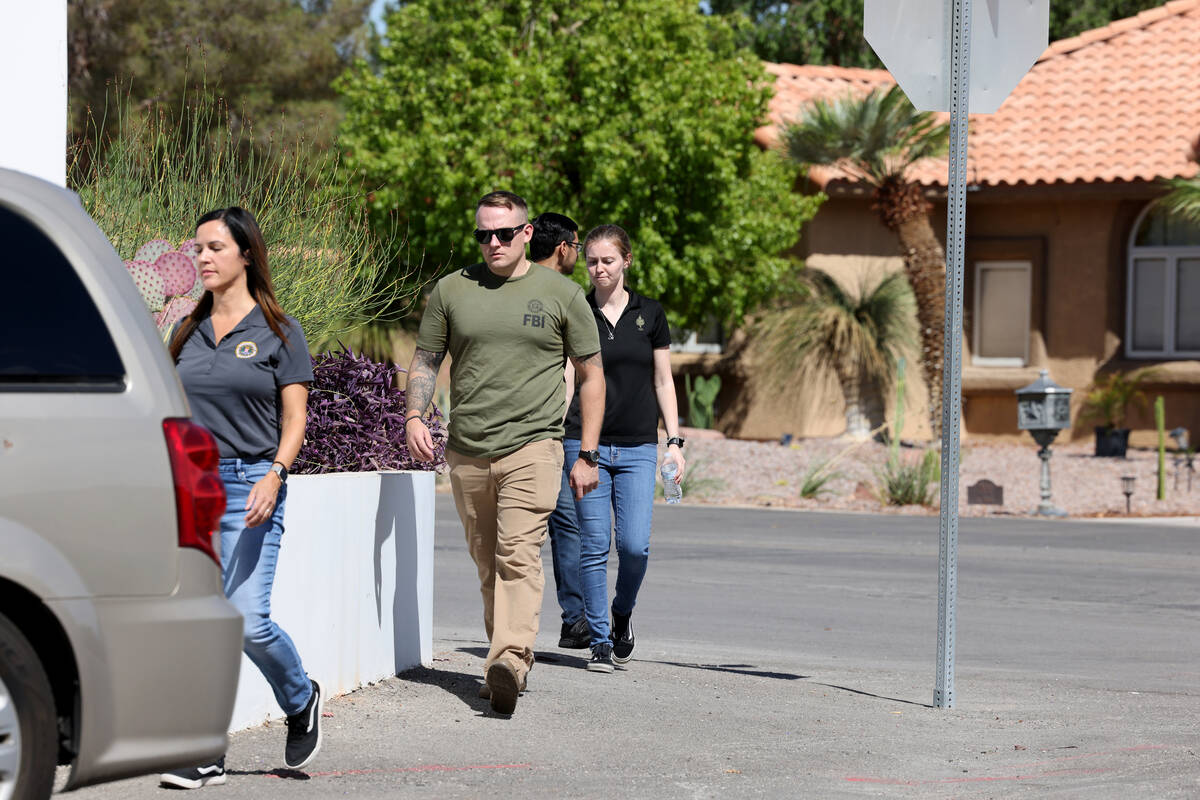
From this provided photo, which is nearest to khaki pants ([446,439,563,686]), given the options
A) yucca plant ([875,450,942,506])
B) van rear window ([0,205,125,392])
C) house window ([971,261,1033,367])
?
van rear window ([0,205,125,392])

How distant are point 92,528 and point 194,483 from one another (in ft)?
0.89

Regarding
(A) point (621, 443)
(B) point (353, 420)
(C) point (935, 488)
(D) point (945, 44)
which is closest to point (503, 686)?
(B) point (353, 420)

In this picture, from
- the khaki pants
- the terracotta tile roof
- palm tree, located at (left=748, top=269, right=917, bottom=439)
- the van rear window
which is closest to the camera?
the van rear window

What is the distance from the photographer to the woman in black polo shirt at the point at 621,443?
8000mm

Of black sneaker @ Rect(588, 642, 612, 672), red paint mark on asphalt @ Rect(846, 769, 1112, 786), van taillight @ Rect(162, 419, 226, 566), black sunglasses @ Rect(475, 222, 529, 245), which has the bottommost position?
red paint mark on asphalt @ Rect(846, 769, 1112, 786)

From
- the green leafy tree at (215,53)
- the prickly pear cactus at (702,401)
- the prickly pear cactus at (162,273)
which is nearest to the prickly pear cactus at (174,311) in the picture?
the prickly pear cactus at (162,273)

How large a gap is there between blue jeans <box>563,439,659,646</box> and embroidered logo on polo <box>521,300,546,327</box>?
1.20 m

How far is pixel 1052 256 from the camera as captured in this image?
26.9m

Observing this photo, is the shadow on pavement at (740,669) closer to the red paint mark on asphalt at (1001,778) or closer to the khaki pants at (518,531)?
the khaki pants at (518,531)

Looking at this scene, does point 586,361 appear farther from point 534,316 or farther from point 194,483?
point 194,483

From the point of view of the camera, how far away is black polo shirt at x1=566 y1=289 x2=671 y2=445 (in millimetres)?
8023

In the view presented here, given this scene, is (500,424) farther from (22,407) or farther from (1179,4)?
Result: (1179,4)

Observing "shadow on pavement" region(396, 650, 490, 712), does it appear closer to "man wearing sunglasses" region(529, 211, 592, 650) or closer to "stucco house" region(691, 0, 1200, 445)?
"man wearing sunglasses" region(529, 211, 592, 650)

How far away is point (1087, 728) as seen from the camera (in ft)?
23.0
